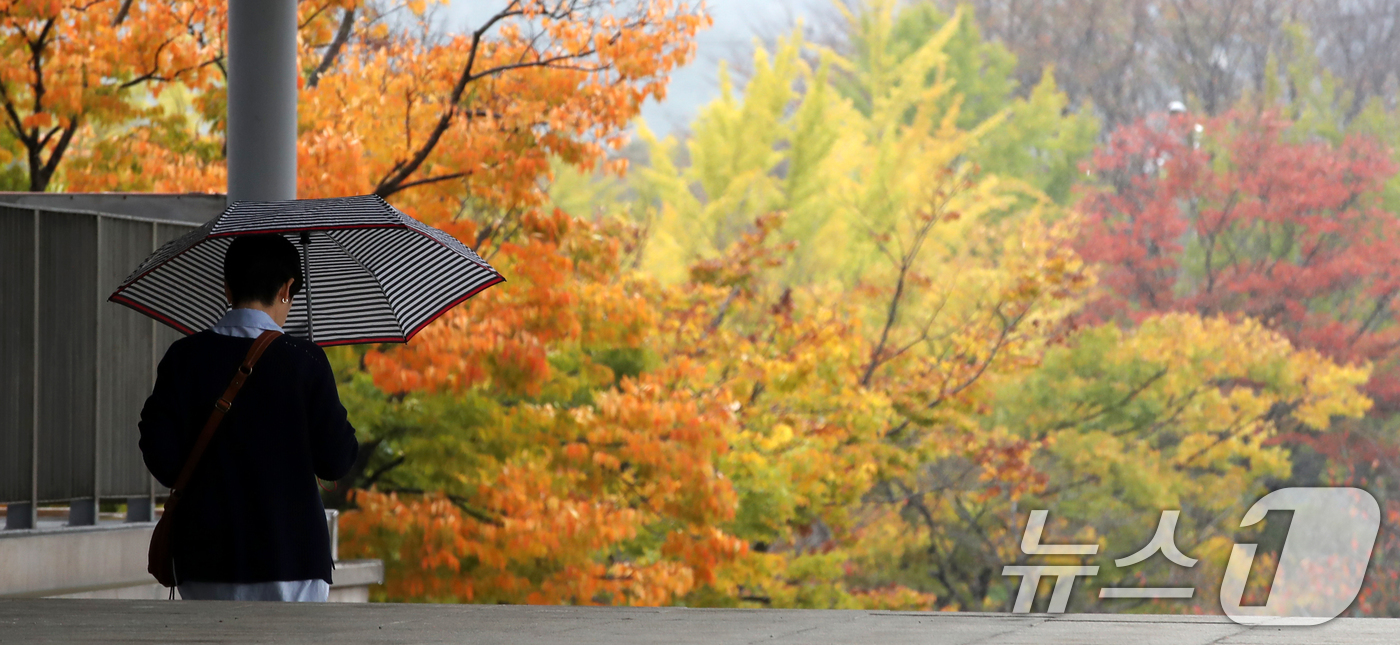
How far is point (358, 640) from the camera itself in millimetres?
2662

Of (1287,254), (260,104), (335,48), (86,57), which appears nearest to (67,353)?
(260,104)

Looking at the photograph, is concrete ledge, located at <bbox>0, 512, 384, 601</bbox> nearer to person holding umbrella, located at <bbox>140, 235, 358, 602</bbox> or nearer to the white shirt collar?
person holding umbrella, located at <bbox>140, 235, 358, 602</bbox>

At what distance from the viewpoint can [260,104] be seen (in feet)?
14.2

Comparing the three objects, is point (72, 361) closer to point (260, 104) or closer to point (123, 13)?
point (260, 104)

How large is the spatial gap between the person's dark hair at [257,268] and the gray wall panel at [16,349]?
235 centimetres

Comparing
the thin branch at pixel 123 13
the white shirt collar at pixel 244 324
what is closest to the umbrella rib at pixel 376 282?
the white shirt collar at pixel 244 324

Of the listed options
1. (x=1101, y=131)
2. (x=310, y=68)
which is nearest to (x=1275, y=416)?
(x=1101, y=131)

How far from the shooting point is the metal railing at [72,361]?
4.63 m

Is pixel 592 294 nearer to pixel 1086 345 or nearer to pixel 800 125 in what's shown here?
pixel 1086 345

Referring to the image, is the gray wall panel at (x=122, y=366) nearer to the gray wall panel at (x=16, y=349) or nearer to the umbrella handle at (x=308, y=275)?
the gray wall panel at (x=16, y=349)

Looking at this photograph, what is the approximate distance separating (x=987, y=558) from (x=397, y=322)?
12529mm

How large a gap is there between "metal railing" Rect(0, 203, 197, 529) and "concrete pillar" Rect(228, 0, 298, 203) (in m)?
0.90

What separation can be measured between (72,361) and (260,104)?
4.39 ft

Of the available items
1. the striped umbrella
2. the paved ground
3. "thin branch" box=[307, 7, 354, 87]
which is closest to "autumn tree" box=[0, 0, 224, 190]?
"thin branch" box=[307, 7, 354, 87]
